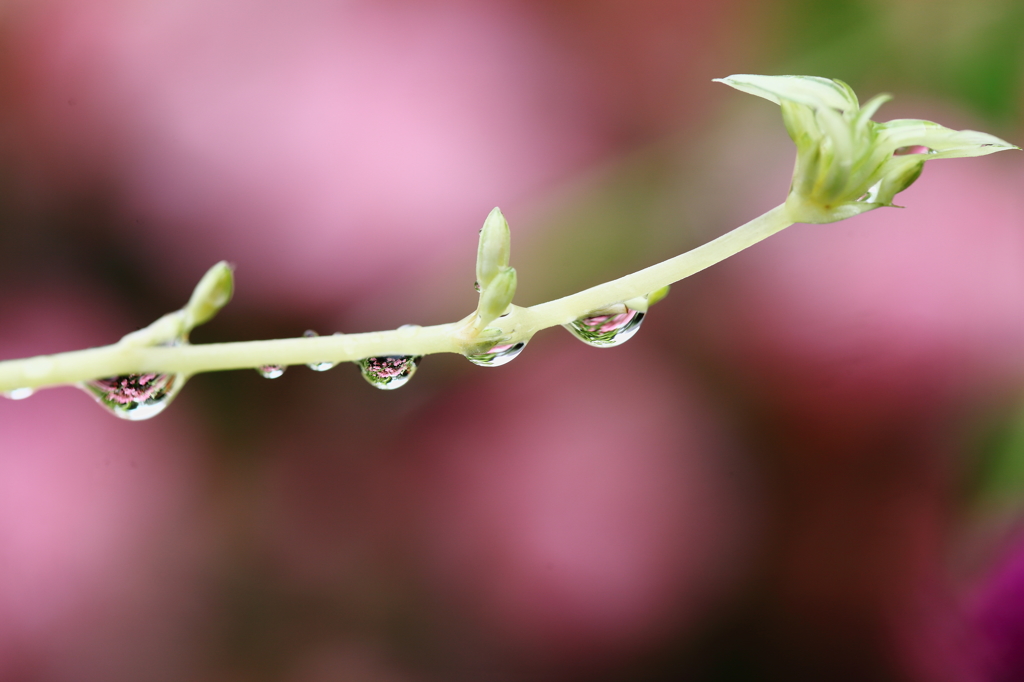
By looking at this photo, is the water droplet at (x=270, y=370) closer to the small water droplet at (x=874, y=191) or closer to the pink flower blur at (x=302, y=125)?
the small water droplet at (x=874, y=191)

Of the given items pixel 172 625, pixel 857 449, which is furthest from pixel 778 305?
pixel 172 625

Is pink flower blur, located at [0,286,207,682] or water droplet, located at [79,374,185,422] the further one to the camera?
pink flower blur, located at [0,286,207,682]

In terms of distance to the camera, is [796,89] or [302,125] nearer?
[796,89]

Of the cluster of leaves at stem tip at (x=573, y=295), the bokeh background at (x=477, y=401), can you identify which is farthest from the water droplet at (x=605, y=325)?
the bokeh background at (x=477, y=401)

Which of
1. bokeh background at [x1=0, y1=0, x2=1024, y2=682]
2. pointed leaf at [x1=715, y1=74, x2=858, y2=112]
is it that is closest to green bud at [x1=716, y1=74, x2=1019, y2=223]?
pointed leaf at [x1=715, y1=74, x2=858, y2=112]

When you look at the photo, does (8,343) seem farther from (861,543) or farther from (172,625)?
(861,543)

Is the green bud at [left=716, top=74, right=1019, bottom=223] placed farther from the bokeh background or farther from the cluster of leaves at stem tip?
the bokeh background

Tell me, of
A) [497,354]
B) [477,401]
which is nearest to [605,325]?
[497,354]

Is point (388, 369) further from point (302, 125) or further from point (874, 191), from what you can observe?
point (302, 125)
